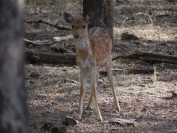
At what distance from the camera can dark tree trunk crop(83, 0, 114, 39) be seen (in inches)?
433

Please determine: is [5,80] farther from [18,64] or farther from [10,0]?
[10,0]

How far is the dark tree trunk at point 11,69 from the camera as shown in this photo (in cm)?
386

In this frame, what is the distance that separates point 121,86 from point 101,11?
2.19 metres

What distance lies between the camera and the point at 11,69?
3.90 m

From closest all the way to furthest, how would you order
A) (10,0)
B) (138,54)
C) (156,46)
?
(10,0) → (138,54) → (156,46)

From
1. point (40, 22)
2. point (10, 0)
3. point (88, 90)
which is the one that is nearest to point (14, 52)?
point (10, 0)

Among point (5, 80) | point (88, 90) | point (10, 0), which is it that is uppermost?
point (10, 0)

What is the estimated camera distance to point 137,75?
10.2m

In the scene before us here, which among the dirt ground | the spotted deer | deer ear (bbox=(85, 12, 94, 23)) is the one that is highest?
deer ear (bbox=(85, 12, 94, 23))

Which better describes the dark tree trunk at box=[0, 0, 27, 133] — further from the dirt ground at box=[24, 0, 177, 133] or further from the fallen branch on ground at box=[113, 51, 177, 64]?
the fallen branch on ground at box=[113, 51, 177, 64]

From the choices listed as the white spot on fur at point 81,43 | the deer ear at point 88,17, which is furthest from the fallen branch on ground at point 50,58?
the white spot on fur at point 81,43

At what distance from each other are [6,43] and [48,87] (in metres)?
5.61

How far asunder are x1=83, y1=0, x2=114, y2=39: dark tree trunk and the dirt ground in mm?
803

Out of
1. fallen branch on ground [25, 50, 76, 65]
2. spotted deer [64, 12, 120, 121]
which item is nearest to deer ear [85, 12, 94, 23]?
spotted deer [64, 12, 120, 121]
